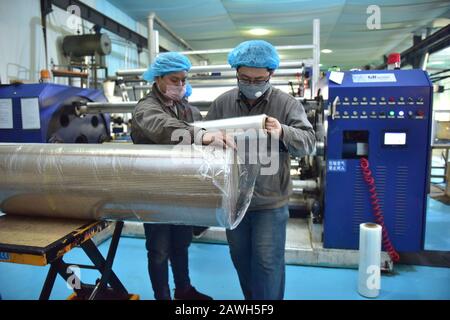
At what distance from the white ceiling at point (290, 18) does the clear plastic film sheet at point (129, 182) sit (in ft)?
10.5

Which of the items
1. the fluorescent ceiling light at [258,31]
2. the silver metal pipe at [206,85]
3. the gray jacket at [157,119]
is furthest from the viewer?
the fluorescent ceiling light at [258,31]

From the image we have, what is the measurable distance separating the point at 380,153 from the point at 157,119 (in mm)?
1524

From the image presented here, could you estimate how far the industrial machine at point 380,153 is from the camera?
6.76 feet

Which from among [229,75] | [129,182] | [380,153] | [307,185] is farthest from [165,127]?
[229,75]

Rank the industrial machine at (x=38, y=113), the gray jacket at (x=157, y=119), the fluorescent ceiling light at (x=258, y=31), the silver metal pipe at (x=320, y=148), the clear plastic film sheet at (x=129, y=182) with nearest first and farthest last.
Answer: the clear plastic film sheet at (x=129, y=182) → the gray jacket at (x=157, y=119) → the industrial machine at (x=38, y=113) → the silver metal pipe at (x=320, y=148) → the fluorescent ceiling light at (x=258, y=31)

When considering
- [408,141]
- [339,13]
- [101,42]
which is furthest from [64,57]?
[339,13]

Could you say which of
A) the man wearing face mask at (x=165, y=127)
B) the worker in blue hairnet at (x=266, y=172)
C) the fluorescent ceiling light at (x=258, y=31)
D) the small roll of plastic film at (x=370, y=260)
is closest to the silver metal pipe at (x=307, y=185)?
the small roll of plastic film at (x=370, y=260)

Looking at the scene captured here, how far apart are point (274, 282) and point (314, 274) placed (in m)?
0.97

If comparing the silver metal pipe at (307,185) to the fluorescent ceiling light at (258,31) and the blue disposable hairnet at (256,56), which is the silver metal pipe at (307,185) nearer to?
the blue disposable hairnet at (256,56)

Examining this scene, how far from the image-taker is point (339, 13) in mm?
4277

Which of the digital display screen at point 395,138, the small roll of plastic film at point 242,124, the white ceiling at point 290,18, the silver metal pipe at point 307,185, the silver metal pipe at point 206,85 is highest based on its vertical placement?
the white ceiling at point 290,18

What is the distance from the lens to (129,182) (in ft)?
3.59

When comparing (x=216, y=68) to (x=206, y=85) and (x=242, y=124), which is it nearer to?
(x=206, y=85)
